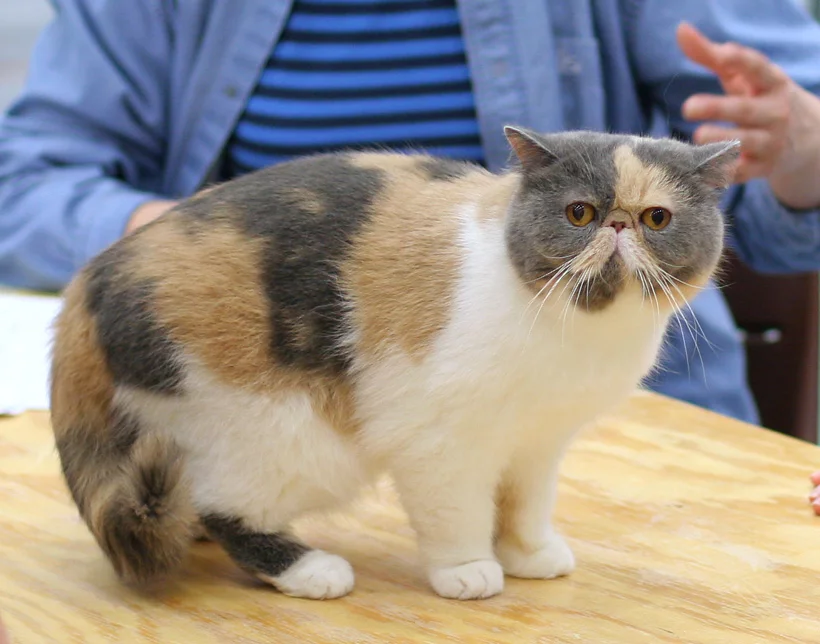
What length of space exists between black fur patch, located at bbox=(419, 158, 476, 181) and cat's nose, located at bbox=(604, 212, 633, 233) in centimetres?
20

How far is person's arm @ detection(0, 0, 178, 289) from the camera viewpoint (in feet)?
5.16

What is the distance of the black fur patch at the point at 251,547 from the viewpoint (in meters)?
0.85

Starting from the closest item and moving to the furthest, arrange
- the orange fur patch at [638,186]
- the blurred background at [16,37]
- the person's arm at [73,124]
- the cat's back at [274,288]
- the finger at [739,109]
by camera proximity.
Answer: the orange fur patch at [638,186] < the cat's back at [274,288] < the finger at [739,109] < the person's arm at [73,124] < the blurred background at [16,37]

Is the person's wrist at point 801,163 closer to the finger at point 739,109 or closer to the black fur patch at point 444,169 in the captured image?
the finger at point 739,109

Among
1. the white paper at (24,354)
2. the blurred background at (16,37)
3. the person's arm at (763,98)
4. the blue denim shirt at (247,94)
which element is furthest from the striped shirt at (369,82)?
the blurred background at (16,37)

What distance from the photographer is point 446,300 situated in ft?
2.64

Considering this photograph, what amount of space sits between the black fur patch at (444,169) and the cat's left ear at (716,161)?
22 centimetres

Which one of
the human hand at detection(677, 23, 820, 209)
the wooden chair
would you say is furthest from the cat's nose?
the wooden chair

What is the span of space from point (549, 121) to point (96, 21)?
→ 0.74 meters

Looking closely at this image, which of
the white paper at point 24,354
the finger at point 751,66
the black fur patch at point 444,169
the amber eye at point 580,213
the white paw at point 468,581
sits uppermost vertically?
the finger at point 751,66

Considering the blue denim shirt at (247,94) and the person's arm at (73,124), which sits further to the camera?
the person's arm at (73,124)

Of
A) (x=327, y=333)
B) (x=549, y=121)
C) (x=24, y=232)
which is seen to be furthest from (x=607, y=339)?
(x=24, y=232)

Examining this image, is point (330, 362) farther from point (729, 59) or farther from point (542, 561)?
point (729, 59)

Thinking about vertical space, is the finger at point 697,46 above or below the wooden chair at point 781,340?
above
